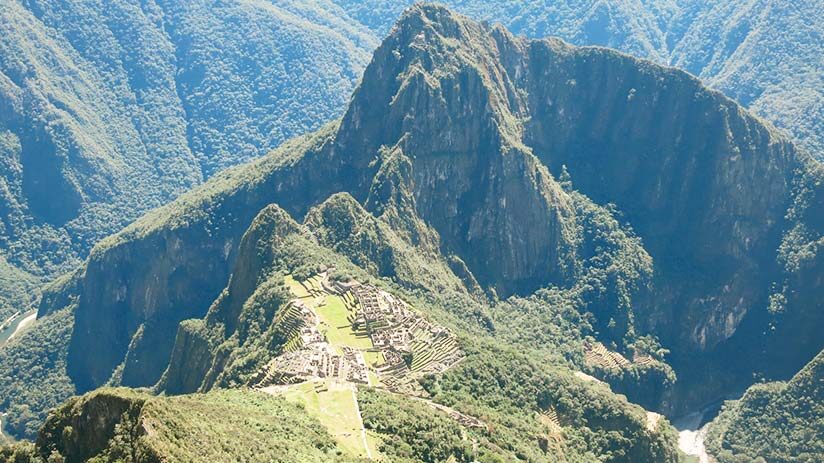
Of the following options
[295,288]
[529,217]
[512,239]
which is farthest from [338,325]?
[529,217]

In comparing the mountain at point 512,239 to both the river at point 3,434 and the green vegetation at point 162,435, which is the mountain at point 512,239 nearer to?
the river at point 3,434

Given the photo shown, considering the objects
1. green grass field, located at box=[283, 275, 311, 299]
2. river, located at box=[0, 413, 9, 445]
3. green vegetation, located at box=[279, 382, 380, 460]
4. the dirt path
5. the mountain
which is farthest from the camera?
river, located at box=[0, 413, 9, 445]

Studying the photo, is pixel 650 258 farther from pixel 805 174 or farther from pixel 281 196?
pixel 281 196

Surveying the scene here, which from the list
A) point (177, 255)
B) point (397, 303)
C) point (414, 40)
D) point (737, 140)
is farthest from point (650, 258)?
point (177, 255)

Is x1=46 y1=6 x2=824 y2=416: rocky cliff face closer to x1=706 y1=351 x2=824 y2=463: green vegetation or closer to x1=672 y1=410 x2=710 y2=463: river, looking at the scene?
x1=672 y1=410 x2=710 y2=463: river

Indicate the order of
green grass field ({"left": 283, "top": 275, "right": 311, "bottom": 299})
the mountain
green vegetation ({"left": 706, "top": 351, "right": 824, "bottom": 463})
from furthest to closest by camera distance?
the mountain → green vegetation ({"left": 706, "top": 351, "right": 824, "bottom": 463}) → green grass field ({"left": 283, "top": 275, "right": 311, "bottom": 299})

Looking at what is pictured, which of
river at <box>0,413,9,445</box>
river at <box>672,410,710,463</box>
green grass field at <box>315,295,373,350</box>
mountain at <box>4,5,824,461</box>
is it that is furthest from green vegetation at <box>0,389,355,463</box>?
river at <box>0,413,9,445</box>
